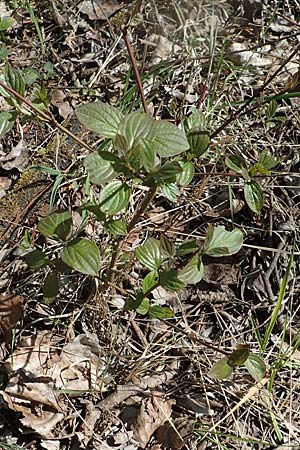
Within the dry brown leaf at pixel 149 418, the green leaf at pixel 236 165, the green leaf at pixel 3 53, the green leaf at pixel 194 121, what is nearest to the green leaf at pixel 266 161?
the green leaf at pixel 236 165

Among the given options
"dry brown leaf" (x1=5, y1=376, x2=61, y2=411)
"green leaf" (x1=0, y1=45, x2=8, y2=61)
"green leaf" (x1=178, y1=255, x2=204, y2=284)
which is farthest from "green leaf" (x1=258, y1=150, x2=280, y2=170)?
"green leaf" (x1=0, y1=45, x2=8, y2=61)

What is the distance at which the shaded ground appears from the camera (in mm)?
1787

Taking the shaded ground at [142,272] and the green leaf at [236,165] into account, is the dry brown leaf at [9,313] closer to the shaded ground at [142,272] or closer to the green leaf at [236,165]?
the shaded ground at [142,272]

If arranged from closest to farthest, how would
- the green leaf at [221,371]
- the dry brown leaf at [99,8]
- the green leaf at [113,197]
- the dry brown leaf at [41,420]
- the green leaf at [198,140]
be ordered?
the green leaf at [113,197] → the green leaf at [198,140] → the green leaf at [221,371] → the dry brown leaf at [41,420] → the dry brown leaf at [99,8]

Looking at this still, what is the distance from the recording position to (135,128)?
123 cm

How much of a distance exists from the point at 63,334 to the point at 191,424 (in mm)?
441

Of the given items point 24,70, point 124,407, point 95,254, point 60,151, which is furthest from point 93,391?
point 24,70

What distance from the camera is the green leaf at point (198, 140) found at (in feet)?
4.77

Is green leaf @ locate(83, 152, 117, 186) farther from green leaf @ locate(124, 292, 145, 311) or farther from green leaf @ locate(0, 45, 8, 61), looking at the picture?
green leaf @ locate(0, 45, 8, 61)

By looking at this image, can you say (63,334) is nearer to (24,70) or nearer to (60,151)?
(60,151)

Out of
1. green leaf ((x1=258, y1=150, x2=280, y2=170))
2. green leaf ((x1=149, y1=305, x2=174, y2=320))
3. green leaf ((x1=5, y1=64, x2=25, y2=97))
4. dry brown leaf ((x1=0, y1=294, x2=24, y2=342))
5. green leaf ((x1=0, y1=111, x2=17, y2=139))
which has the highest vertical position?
green leaf ((x1=5, y1=64, x2=25, y2=97))

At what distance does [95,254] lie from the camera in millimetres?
1408

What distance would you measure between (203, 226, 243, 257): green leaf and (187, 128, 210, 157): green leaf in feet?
0.59

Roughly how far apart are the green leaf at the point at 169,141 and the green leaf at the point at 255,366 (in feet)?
1.94
